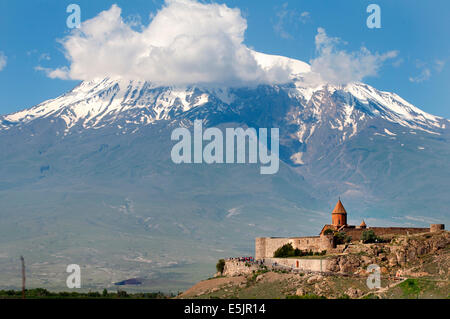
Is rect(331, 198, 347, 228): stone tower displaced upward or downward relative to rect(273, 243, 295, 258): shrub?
upward

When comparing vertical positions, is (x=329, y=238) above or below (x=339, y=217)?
below

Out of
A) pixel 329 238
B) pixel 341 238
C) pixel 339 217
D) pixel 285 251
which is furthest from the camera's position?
pixel 339 217

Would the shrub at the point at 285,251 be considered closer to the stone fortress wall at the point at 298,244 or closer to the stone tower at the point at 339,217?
the stone fortress wall at the point at 298,244

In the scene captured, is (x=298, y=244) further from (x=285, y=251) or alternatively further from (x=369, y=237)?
(x=369, y=237)

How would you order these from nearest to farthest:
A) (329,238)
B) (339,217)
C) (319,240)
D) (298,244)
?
(329,238), (319,240), (298,244), (339,217)

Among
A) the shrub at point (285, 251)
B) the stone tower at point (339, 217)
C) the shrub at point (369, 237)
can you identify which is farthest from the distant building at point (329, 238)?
the shrub at point (369, 237)

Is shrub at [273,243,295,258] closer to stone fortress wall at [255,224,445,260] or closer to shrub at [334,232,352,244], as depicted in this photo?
stone fortress wall at [255,224,445,260]

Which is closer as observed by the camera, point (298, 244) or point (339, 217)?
point (298, 244)

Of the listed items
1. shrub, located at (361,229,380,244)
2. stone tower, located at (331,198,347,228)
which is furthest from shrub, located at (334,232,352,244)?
stone tower, located at (331,198,347,228)

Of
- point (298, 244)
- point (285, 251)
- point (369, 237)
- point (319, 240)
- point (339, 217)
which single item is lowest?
point (285, 251)

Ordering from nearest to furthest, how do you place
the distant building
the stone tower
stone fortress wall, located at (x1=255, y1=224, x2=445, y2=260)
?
stone fortress wall, located at (x1=255, y1=224, x2=445, y2=260)
the distant building
the stone tower

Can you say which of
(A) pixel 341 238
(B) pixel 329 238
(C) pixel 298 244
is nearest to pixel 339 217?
(C) pixel 298 244
